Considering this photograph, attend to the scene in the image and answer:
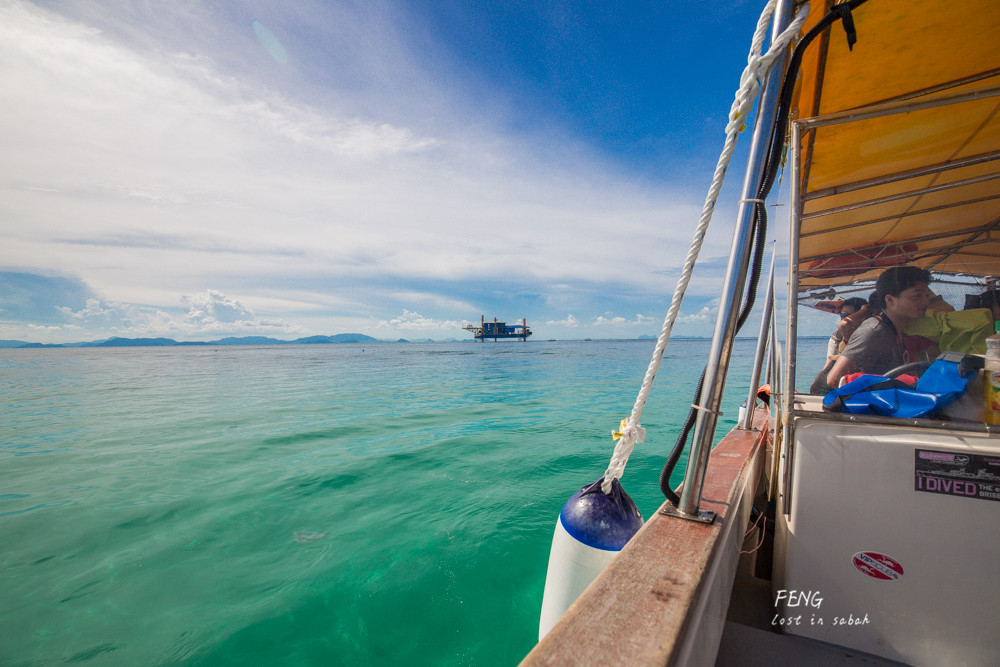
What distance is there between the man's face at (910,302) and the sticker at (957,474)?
74 centimetres

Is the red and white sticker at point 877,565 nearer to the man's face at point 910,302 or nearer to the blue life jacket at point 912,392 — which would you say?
the blue life jacket at point 912,392

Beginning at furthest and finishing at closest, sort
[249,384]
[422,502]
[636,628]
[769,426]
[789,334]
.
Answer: [249,384] → [422,502] → [769,426] → [789,334] → [636,628]

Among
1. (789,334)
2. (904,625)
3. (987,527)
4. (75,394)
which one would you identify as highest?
(789,334)

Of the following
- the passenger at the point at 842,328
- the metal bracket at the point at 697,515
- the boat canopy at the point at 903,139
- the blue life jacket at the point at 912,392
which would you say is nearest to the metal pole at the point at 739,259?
the metal bracket at the point at 697,515

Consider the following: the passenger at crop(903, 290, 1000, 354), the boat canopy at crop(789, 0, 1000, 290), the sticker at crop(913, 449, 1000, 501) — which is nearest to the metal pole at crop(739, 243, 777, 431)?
the boat canopy at crop(789, 0, 1000, 290)

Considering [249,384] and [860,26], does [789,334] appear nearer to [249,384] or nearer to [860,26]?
[860,26]

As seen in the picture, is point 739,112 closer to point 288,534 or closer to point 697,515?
point 697,515

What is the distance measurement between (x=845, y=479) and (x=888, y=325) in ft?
2.82

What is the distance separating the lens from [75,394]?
49.7ft

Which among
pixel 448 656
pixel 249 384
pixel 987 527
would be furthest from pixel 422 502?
pixel 249 384

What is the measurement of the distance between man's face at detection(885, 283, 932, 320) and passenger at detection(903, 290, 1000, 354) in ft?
0.11

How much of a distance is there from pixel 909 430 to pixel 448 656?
2.86 meters

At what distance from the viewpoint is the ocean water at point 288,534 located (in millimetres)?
2916

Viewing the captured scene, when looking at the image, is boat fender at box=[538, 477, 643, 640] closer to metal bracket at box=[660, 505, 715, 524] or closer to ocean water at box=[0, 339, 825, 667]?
metal bracket at box=[660, 505, 715, 524]
